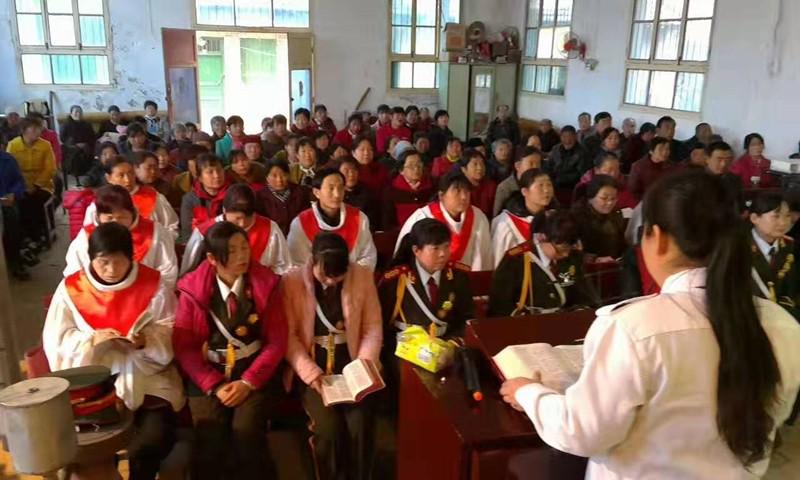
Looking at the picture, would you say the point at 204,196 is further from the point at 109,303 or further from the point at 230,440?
the point at 230,440

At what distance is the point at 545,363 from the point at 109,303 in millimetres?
1755

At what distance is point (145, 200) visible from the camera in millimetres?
4328

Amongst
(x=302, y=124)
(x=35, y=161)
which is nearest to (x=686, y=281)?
(x=35, y=161)

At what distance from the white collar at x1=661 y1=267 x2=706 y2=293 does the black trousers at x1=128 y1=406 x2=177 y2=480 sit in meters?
1.97

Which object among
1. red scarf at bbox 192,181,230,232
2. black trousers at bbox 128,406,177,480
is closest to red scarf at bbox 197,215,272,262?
red scarf at bbox 192,181,230,232

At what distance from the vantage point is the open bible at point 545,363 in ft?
4.86

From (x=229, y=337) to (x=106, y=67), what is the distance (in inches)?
357

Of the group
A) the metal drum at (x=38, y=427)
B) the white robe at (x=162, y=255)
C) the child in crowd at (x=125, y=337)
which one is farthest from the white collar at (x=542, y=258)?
the metal drum at (x=38, y=427)

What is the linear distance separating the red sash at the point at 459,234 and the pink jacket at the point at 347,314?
1141 mm

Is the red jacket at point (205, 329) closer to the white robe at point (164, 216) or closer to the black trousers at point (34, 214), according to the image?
the white robe at point (164, 216)

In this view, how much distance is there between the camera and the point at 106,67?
10.2 meters

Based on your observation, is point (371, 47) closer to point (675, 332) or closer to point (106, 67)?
point (106, 67)

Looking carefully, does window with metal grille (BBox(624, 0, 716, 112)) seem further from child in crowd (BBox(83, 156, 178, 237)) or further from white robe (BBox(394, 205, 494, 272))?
child in crowd (BBox(83, 156, 178, 237))

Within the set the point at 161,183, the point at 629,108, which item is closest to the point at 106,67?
the point at 161,183
